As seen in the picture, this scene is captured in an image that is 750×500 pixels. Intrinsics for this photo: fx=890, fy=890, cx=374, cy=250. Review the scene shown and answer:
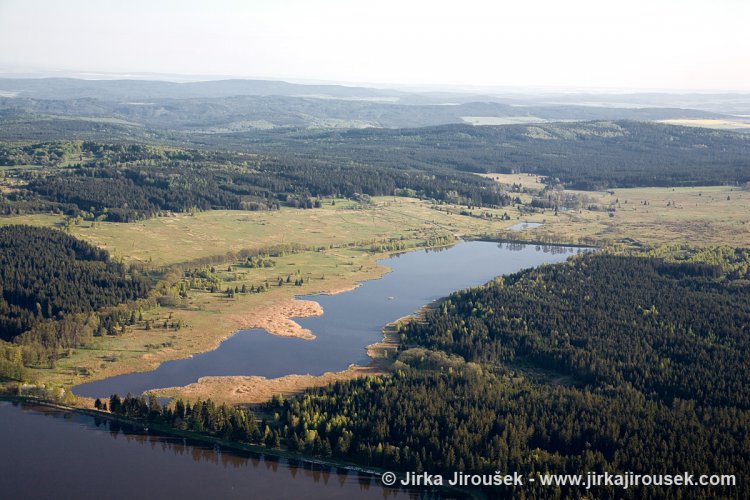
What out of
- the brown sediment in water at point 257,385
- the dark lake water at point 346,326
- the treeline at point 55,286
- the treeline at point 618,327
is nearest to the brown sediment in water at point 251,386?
the brown sediment in water at point 257,385

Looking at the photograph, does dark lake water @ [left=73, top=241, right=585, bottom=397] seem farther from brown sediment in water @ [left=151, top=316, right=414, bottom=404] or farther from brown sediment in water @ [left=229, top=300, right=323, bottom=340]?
brown sediment in water @ [left=151, top=316, right=414, bottom=404]

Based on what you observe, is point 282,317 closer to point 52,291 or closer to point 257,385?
point 257,385

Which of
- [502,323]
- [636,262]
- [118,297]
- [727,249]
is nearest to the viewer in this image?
[502,323]

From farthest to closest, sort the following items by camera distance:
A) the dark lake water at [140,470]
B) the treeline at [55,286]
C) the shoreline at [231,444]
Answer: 1. the treeline at [55,286]
2. the shoreline at [231,444]
3. the dark lake water at [140,470]

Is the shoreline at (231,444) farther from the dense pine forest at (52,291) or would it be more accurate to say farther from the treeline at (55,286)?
the treeline at (55,286)

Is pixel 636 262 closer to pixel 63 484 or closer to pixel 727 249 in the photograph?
pixel 727 249

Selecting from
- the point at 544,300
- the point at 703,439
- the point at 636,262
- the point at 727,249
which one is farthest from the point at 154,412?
the point at 727,249
